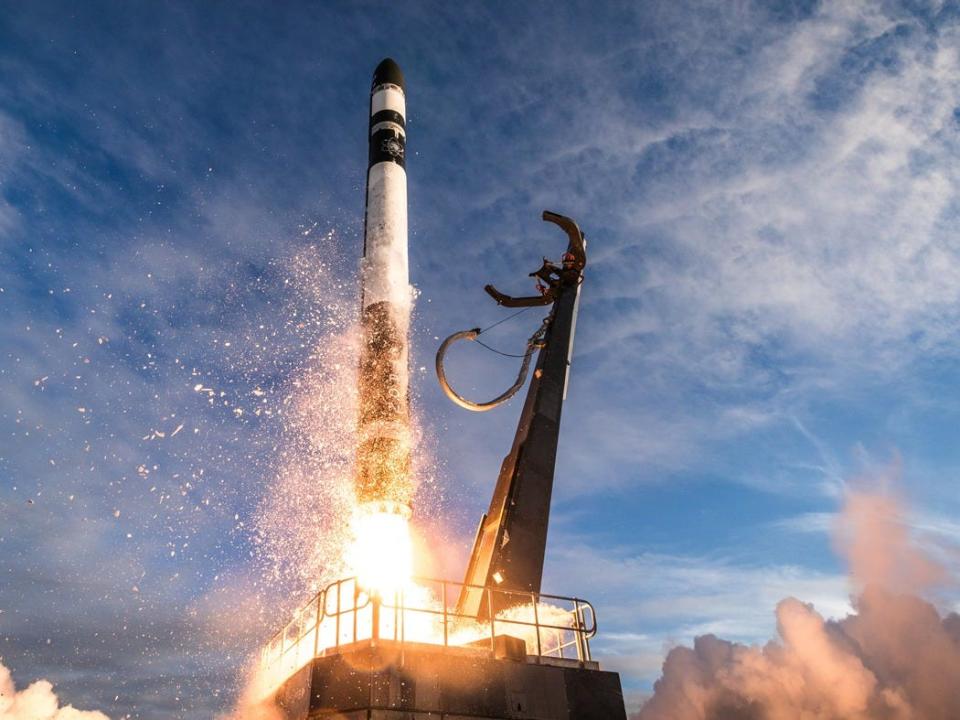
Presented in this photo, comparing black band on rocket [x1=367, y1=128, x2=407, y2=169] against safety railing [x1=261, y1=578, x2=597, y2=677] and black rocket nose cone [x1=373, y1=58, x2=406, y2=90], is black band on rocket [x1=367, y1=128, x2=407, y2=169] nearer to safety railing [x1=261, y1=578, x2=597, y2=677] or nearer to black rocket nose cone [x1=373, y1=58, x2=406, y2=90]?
black rocket nose cone [x1=373, y1=58, x2=406, y2=90]

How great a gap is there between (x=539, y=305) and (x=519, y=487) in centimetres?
649

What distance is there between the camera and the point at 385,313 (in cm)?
2228

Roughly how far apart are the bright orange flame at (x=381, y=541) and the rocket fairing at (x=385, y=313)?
164mm

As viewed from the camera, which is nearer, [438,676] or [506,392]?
[438,676]

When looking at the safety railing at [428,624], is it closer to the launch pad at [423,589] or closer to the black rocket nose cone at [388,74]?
the launch pad at [423,589]

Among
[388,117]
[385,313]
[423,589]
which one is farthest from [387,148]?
[423,589]

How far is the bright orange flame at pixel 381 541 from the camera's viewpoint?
1888 cm

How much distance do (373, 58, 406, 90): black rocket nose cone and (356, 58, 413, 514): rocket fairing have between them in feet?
0.13

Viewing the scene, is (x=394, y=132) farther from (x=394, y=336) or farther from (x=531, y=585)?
(x=531, y=585)

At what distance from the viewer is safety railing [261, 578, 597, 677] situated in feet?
46.1

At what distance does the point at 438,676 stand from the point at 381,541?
659cm

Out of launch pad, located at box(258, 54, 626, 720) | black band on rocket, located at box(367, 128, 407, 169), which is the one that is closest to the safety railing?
Result: launch pad, located at box(258, 54, 626, 720)

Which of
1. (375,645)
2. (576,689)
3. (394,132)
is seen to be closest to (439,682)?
(375,645)

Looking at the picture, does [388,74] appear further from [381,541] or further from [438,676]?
[438,676]
